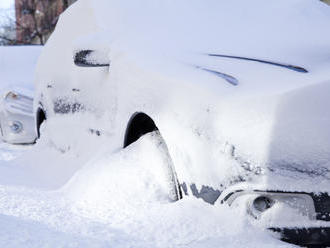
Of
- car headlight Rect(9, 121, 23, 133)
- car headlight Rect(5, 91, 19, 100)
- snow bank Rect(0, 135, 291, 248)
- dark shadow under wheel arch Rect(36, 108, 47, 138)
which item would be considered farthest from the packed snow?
car headlight Rect(5, 91, 19, 100)

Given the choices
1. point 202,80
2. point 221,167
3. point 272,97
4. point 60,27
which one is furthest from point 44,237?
point 60,27

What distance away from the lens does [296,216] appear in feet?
6.47

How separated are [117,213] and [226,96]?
2.64 feet

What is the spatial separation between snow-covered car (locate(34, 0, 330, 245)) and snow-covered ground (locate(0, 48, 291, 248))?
0.08 m

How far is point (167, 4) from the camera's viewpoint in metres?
3.56

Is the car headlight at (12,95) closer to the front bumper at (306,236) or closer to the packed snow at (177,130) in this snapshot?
the packed snow at (177,130)

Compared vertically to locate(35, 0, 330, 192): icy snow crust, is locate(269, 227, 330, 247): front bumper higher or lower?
lower

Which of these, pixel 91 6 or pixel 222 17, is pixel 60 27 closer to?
pixel 91 6

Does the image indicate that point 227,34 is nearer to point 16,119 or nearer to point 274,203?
point 274,203

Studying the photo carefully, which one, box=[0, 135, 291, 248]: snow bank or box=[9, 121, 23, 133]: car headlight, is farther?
box=[9, 121, 23, 133]: car headlight

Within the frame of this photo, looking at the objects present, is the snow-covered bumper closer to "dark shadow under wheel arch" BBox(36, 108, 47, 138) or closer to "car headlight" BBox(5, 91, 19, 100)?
"dark shadow under wheel arch" BBox(36, 108, 47, 138)

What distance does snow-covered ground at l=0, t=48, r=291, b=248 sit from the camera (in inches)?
80.5

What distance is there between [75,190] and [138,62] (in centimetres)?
86

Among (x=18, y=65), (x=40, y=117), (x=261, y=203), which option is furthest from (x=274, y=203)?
(x=18, y=65)
